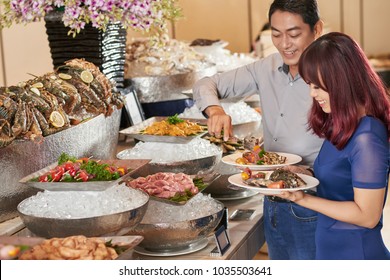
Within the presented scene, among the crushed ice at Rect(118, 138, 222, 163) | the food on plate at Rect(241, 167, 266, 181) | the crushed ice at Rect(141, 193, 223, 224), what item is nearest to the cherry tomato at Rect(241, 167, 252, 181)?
the food on plate at Rect(241, 167, 266, 181)

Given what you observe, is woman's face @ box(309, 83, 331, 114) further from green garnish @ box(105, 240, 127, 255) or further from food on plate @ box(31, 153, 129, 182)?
green garnish @ box(105, 240, 127, 255)

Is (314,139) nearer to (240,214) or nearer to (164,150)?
(240,214)

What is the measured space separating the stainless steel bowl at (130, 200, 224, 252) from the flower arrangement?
3.83ft

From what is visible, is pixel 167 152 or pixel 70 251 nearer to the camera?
pixel 70 251

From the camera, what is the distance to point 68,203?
7.22 ft

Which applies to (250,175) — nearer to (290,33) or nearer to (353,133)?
(353,133)

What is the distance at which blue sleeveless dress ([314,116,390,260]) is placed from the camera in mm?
2152

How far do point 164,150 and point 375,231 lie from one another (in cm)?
106

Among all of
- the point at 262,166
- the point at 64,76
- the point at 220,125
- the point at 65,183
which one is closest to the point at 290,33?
the point at 220,125

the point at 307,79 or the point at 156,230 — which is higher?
the point at 307,79

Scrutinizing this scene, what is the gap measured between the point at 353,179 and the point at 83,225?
2.59 ft

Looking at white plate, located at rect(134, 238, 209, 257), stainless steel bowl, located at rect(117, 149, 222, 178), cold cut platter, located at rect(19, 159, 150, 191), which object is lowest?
white plate, located at rect(134, 238, 209, 257)

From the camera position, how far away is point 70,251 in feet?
6.12
